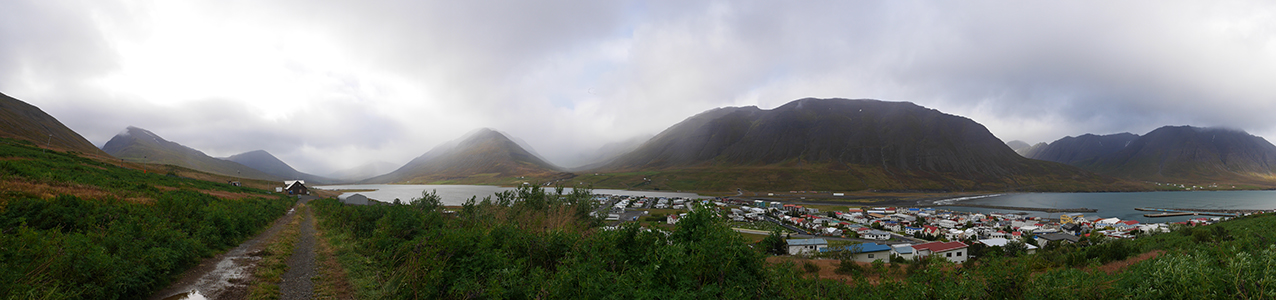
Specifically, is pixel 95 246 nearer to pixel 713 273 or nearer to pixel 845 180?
pixel 713 273

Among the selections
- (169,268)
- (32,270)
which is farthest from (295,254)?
(32,270)

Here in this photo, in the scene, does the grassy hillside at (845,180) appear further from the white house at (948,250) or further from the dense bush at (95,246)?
the dense bush at (95,246)

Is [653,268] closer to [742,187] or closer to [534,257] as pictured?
[534,257]

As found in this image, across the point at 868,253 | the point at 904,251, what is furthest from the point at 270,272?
the point at 904,251

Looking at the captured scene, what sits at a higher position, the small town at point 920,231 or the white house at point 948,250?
the white house at point 948,250

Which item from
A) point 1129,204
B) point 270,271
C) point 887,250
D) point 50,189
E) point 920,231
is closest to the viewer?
point 270,271

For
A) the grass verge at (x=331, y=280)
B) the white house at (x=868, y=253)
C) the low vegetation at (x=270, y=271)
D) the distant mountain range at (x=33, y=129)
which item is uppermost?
the distant mountain range at (x=33, y=129)

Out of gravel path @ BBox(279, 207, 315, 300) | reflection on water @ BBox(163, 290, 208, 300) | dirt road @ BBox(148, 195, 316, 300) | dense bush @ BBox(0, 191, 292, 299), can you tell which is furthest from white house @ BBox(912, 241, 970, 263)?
dense bush @ BBox(0, 191, 292, 299)

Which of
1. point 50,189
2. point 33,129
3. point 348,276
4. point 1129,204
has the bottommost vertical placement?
point 1129,204

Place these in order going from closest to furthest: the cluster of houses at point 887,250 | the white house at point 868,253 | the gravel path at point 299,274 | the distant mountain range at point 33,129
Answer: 1. the gravel path at point 299,274
2. the cluster of houses at point 887,250
3. the white house at point 868,253
4. the distant mountain range at point 33,129

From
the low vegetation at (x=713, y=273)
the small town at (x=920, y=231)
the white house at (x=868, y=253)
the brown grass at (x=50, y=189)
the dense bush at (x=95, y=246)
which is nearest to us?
the low vegetation at (x=713, y=273)

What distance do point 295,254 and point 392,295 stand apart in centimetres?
1043

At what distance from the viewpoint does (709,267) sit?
6.01m

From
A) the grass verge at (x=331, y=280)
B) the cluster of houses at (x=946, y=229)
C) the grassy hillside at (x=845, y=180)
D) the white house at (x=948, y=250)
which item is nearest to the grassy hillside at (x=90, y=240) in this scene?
the grass verge at (x=331, y=280)
